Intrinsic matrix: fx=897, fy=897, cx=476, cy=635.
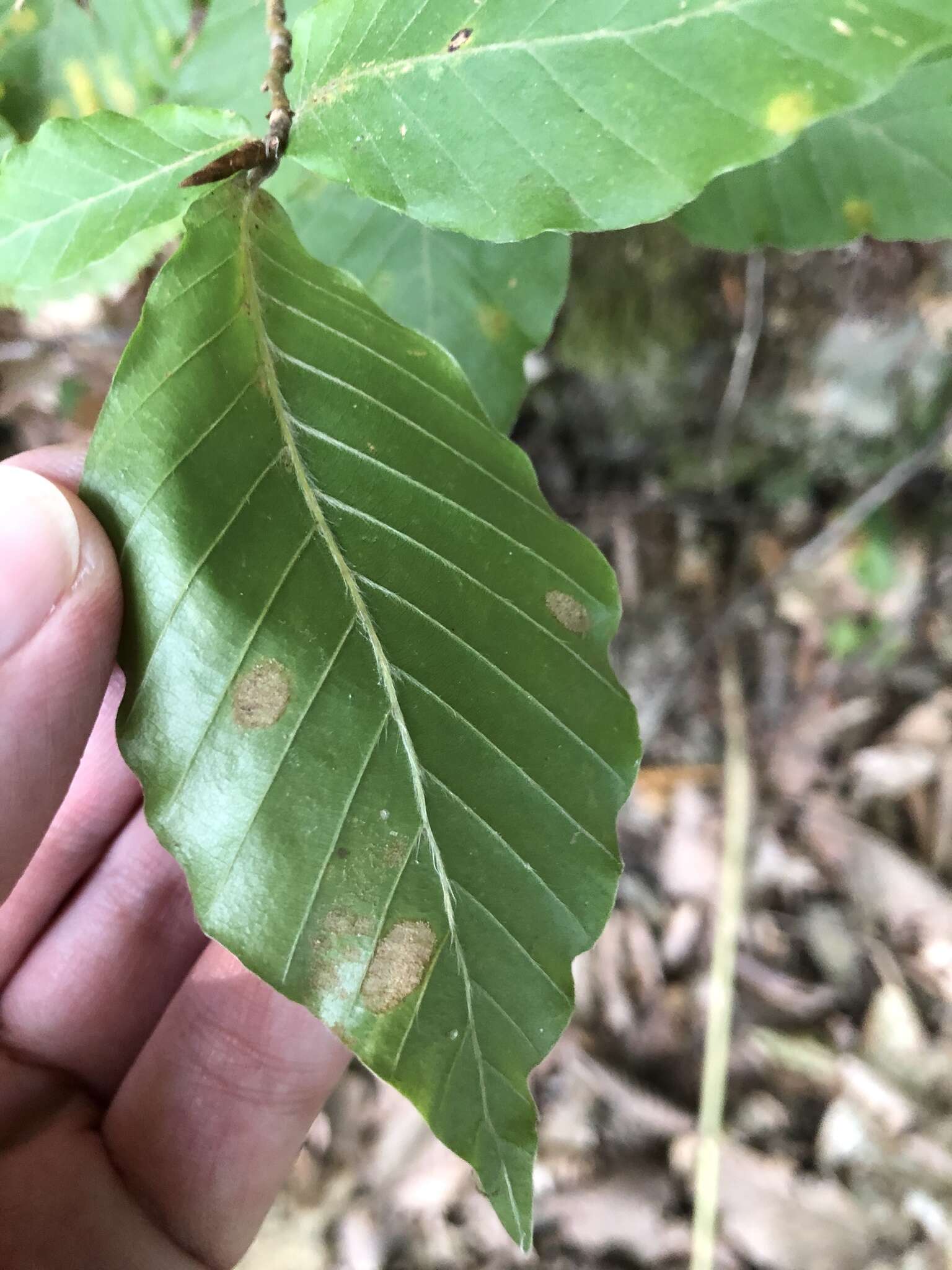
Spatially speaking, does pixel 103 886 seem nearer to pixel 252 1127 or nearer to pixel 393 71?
pixel 252 1127

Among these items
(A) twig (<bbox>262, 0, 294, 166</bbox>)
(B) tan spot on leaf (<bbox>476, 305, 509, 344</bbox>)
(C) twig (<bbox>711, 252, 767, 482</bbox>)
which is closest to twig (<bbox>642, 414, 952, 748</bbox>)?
(C) twig (<bbox>711, 252, 767, 482</bbox>)

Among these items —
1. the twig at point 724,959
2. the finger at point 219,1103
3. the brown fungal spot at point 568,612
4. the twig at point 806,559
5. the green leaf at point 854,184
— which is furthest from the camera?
the twig at point 806,559

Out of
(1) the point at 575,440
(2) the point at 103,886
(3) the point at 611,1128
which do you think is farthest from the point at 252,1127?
(1) the point at 575,440

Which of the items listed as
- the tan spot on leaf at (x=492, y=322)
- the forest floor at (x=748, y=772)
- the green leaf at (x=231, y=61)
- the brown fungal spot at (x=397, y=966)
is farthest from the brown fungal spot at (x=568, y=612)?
the forest floor at (x=748, y=772)

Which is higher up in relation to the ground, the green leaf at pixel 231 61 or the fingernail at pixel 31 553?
the green leaf at pixel 231 61

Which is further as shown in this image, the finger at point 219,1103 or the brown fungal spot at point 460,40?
the finger at point 219,1103

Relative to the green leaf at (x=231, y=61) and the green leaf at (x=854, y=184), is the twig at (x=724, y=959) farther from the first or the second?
the green leaf at (x=231, y=61)
